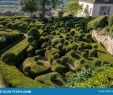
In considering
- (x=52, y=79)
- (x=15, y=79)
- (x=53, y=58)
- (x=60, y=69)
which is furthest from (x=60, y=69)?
(x=15, y=79)

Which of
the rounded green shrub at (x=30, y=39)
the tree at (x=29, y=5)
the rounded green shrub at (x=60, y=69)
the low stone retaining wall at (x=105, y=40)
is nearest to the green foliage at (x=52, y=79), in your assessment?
the rounded green shrub at (x=60, y=69)

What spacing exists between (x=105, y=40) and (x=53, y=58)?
7969mm

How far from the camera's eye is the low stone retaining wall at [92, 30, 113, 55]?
2986 cm

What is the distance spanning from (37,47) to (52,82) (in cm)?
1135

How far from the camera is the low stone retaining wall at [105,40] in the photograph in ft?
98.0

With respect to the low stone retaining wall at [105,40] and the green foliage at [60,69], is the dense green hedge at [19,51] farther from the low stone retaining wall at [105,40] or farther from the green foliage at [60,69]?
the low stone retaining wall at [105,40]

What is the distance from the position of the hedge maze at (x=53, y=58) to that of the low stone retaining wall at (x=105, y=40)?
2.17ft

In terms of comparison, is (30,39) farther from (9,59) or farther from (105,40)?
(105,40)

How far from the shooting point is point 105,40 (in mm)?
31766

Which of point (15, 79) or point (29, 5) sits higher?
point (29, 5)

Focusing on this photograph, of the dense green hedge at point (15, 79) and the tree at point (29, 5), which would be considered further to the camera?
the tree at point (29, 5)

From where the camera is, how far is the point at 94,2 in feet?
179

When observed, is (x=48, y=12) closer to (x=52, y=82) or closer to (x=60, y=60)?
(x=60, y=60)

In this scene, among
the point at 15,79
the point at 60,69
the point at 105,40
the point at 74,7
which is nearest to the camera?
the point at 15,79
